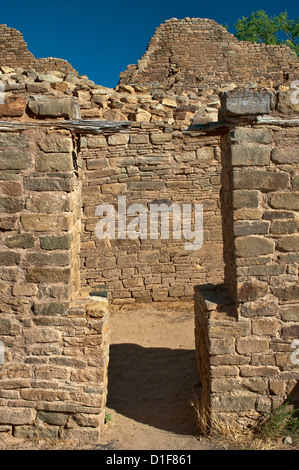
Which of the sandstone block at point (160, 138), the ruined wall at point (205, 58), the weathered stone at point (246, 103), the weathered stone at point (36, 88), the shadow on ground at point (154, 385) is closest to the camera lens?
the weathered stone at point (246, 103)

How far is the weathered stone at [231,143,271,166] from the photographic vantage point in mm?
3436

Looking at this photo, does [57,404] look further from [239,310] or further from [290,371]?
[290,371]

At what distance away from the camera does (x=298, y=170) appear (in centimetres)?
347

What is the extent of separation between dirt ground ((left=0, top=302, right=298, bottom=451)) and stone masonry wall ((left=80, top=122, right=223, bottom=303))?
1.66ft

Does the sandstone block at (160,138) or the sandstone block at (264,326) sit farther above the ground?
the sandstone block at (160,138)

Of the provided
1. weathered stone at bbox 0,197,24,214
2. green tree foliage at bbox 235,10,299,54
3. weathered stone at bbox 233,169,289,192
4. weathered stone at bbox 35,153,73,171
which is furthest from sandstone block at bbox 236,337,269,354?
green tree foliage at bbox 235,10,299,54

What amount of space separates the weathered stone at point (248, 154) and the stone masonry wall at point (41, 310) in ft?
4.69

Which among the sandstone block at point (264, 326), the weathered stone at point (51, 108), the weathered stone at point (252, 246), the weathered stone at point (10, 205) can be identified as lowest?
the sandstone block at point (264, 326)

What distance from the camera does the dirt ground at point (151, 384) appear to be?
3.48 m

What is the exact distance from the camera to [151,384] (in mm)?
4898

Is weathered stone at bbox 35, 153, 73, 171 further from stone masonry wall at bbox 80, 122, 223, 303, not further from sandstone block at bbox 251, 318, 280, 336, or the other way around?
stone masonry wall at bbox 80, 122, 223, 303

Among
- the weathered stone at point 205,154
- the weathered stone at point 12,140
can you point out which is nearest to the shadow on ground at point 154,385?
the weathered stone at point 12,140

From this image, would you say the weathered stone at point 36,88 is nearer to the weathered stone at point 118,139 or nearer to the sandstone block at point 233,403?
the weathered stone at point 118,139

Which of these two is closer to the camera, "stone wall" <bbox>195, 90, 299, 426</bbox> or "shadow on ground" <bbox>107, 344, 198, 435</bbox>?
"stone wall" <bbox>195, 90, 299, 426</bbox>
